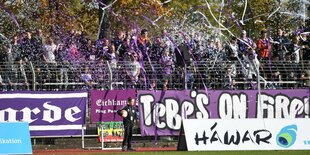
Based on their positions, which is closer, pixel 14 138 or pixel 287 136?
pixel 14 138

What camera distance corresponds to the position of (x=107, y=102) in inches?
1049

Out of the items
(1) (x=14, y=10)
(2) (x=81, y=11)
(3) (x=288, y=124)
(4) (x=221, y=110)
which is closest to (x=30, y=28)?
(1) (x=14, y=10)

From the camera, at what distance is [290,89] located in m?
27.4

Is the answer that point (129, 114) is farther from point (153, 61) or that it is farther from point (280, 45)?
point (280, 45)

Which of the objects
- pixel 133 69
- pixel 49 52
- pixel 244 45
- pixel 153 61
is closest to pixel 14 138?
pixel 49 52

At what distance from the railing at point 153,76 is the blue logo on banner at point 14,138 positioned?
2029 millimetres

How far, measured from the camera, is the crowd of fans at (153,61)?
25719mm

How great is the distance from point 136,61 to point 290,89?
5203 millimetres

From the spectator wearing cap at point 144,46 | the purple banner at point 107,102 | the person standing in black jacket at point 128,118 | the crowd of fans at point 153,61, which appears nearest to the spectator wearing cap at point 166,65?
the crowd of fans at point 153,61

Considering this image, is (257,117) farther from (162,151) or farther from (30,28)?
(30,28)

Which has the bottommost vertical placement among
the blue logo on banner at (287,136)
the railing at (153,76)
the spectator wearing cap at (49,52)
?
the blue logo on banner at (287,136)

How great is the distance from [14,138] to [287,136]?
8.17 m

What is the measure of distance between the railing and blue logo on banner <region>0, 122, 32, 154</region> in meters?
2.03

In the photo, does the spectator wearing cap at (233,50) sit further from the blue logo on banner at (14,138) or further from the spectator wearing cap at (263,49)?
the blue logo on banner at (14,138)
